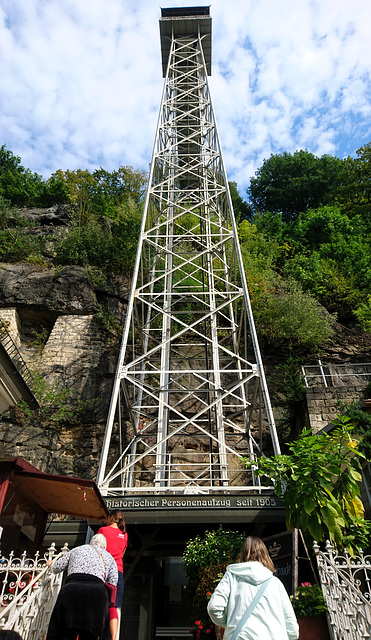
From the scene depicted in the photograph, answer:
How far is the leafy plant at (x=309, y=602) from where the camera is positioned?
13.0 ft

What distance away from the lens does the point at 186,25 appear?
16.0 m

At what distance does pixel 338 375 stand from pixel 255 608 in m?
8.38

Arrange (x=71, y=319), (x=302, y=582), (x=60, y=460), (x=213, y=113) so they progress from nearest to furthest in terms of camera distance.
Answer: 1. (x=302, y=582)
2. (x=60, y=460)
3. (x=213, y=113)
4. (x=71, y=319)

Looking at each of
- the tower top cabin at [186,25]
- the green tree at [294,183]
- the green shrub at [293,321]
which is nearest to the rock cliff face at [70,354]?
the green shrub at [293,321]

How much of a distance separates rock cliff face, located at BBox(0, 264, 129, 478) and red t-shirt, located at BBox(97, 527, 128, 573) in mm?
5887

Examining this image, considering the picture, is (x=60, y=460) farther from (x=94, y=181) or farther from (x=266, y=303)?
(x=94, y=181)

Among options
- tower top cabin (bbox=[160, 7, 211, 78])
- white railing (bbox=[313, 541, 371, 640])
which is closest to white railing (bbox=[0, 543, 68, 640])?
white railing (bbox=[313, 541, 371, 640])

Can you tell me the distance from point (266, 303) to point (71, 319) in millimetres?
6282

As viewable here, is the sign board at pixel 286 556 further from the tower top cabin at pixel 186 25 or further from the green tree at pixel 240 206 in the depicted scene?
the green tree at pixel 240 206

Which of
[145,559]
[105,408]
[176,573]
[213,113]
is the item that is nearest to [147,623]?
[145,559]

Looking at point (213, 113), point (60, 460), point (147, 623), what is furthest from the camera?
point (213, 113)

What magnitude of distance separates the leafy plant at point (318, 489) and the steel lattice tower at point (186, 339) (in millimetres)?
1253

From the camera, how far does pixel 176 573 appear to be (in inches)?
359

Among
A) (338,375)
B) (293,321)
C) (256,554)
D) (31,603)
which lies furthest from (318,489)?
(293,321)
